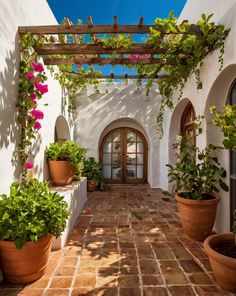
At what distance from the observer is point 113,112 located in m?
7.02

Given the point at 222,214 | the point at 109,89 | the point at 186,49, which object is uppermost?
the point at 109,89

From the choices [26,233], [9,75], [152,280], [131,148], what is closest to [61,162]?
[9,75]

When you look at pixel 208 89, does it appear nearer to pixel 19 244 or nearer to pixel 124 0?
pixel 124 0

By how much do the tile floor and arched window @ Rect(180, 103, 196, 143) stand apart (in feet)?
6.76

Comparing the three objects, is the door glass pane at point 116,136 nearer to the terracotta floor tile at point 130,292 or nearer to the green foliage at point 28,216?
the green foliage at point 28,216

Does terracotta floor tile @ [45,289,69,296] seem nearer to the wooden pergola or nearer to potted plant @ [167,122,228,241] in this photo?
potted plant @ [167,122,228,241]

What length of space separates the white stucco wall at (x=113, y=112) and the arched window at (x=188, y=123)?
4.51 ft

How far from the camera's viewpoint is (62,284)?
215 cm

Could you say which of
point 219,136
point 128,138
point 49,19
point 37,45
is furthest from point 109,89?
point 219,136

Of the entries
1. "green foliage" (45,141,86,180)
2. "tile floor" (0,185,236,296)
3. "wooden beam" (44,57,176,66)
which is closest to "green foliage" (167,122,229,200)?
"tile floor" (0,185,236,296)

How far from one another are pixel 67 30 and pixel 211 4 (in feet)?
7.59

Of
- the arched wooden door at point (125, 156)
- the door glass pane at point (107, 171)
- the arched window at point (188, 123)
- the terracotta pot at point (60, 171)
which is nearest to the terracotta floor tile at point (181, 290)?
the terracotta pot at point (60, 171)

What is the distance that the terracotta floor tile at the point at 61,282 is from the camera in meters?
2.12

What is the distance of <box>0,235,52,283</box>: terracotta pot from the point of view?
2.07 m
